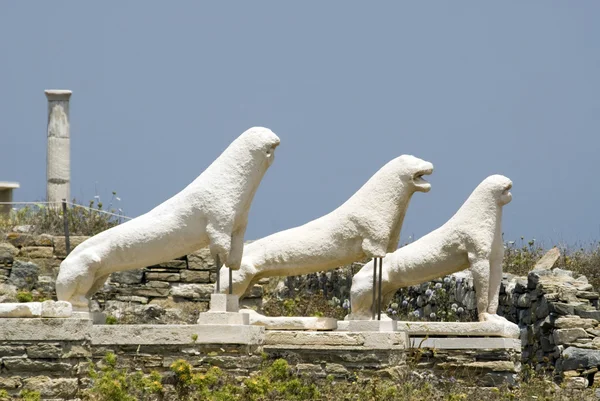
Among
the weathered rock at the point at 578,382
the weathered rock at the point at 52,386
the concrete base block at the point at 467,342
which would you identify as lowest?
the weathered rock at the point at 52,386

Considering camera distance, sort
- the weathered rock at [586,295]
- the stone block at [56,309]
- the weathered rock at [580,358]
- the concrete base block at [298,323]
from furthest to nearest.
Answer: the weathered rock at [586,295] → the weathered rock at [580,358] → the concrete base block at [298,323] → the stone block at [56,309]

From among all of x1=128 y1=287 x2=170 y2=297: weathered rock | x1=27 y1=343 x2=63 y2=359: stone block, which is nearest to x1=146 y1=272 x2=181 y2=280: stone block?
x1=128 y1=287 x2=170 y2=297: weathered rock

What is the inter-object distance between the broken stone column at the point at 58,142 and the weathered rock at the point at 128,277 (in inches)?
243

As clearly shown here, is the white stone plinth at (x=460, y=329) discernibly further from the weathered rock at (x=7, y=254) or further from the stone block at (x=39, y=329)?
the weathered rock at (x=7, y=254)

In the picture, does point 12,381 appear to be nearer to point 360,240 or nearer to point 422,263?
point 360,240

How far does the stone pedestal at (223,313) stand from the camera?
1162 cm

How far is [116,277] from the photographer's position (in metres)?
16.8

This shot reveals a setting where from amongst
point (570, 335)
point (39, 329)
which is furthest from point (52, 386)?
point (570, 335)

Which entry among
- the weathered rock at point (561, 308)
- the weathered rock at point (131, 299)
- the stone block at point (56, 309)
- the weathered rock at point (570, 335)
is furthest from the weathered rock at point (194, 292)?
the stone block at point (56, 309)

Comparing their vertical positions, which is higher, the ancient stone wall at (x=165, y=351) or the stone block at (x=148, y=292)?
the stone block at (x=148, y=292)

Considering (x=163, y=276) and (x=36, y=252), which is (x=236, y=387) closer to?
(x=163, y=276)

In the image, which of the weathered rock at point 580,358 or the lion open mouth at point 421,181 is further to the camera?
the weathered rock at point 580,358

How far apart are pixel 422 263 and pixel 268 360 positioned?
267 cm

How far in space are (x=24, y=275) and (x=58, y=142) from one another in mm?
6983
